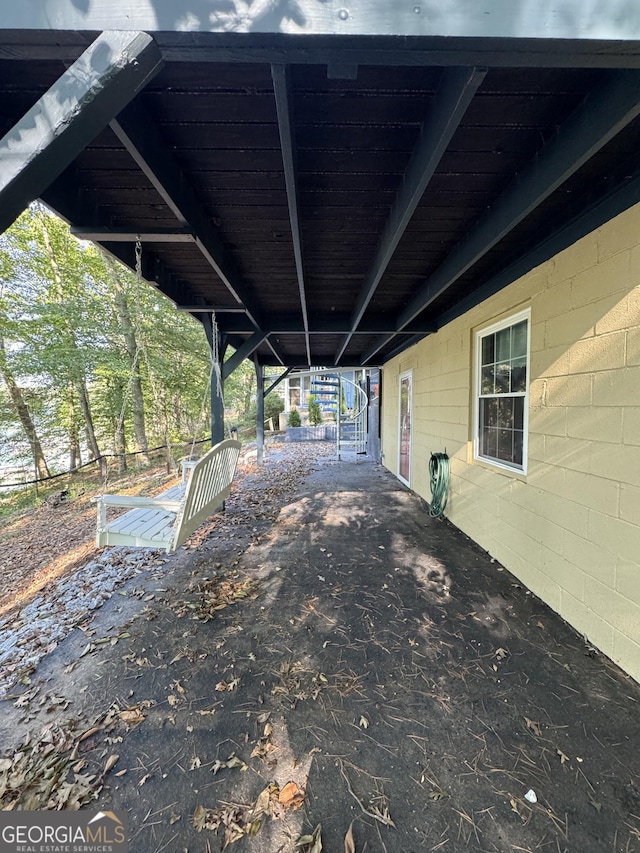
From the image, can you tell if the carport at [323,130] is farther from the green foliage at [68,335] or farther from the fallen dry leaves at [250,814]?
the green foliage at [68,335]

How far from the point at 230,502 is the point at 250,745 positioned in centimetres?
384

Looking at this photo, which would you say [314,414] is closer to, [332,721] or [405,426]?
[405,426]

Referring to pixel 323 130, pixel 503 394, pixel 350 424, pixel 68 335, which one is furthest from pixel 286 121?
pixel 350 424

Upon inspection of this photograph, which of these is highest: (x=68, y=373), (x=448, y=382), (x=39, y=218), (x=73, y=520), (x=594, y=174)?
(x=39, y=218)

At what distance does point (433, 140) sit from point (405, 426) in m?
5.39

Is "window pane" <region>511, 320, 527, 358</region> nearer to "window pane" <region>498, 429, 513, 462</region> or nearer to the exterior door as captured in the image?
"window pane" <region>498, 429, 513, 462</region>

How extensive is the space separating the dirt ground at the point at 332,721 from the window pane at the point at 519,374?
5.56ft

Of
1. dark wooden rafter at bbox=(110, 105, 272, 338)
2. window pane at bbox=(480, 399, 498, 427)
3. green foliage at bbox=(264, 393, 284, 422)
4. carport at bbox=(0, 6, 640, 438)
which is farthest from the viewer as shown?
green foliage at bbox=(264, 393, 284, 422)

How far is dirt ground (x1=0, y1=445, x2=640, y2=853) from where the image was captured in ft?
3.87

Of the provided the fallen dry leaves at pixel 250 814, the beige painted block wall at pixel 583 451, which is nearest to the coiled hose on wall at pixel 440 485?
the beige painted block wall at pixel 583 451

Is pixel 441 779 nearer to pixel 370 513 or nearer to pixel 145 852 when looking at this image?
pixel 145 852

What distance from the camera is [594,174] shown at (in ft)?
6.08

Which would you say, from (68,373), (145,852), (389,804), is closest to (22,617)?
(145,852)

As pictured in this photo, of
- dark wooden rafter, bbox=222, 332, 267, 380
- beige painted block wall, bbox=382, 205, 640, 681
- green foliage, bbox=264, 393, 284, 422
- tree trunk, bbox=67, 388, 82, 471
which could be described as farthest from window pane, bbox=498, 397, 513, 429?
green foliage, bbox=264, 393, 284, 422
